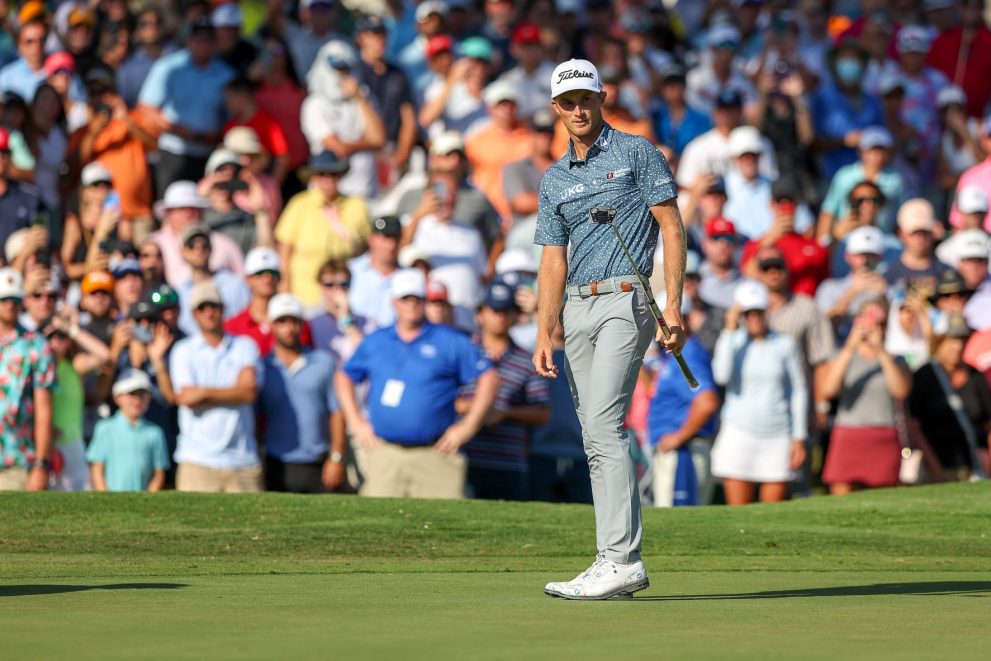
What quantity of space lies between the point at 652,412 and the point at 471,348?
1.67 m

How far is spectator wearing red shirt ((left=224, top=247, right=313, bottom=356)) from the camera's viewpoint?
14953mm

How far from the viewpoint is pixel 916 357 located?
15.6 meters

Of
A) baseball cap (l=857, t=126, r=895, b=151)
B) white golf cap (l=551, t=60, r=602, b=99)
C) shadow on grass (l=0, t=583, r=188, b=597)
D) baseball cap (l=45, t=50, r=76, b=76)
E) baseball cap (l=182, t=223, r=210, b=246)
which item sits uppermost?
baseball cap (l=45, t=50, r=76, b=76)

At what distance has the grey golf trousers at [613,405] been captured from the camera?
7.75 meters

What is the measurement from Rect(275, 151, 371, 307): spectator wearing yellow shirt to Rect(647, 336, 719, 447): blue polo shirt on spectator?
340 cm

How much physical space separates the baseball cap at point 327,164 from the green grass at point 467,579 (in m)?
5.24

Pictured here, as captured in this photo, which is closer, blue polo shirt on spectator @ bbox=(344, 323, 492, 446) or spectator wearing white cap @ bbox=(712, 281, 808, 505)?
blue polo shirt on spectator @ bbox=(344, 323, 492, 446)

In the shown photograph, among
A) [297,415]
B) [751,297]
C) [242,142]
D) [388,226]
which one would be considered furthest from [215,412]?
[751,297]

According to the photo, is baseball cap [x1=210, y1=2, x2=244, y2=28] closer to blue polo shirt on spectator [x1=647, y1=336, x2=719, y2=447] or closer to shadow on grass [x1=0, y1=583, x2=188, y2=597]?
blue polo shirt on spectator [x1=647, y1=336, x2=719, y2=447]

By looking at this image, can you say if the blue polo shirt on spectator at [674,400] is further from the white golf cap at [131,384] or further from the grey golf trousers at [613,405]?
the grey golf trousers at [613,405]

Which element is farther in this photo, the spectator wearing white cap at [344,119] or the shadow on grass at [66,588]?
the spectator wearing white cap at [344,119]

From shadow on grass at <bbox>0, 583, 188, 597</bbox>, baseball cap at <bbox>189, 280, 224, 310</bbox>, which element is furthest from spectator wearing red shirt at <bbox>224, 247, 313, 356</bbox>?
shadow on grass at <bbox>0, 583, 188, 597</bbox>

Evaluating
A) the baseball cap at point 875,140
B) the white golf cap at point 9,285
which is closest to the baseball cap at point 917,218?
the baseball cap at point 875,140

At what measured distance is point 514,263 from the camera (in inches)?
605
